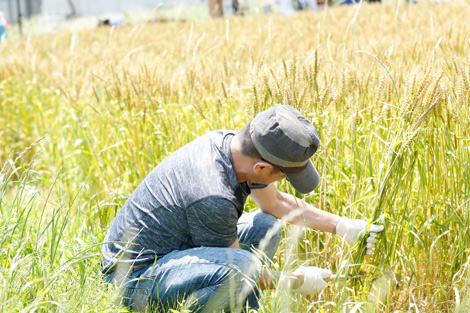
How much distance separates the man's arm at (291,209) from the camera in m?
2.31

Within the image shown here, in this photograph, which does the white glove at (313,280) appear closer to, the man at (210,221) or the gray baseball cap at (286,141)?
the man at (210,221)

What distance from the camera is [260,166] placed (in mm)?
2090

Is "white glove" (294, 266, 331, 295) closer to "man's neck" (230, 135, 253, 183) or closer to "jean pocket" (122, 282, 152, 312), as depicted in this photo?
"man's neck" (230, 135, 253, 183)

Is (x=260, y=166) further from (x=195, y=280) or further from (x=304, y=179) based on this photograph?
(x=195, y=280)

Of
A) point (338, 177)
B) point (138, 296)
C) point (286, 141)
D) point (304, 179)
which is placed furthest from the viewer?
point (338, 177)

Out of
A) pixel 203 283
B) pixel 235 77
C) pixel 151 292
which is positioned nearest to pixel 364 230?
pixel 203 283

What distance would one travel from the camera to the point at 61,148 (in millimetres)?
4008

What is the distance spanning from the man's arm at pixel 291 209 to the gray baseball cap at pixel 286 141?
0.69ft

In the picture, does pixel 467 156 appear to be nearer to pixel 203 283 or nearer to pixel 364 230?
pixel 364 230

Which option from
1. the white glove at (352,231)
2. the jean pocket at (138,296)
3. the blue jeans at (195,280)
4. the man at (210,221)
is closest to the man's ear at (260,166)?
the man at (210,221)

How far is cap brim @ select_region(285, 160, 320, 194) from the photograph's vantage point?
213cm

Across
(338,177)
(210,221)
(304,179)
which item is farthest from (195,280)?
(338,177)

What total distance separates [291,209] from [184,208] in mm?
565

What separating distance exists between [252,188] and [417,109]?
71cm
